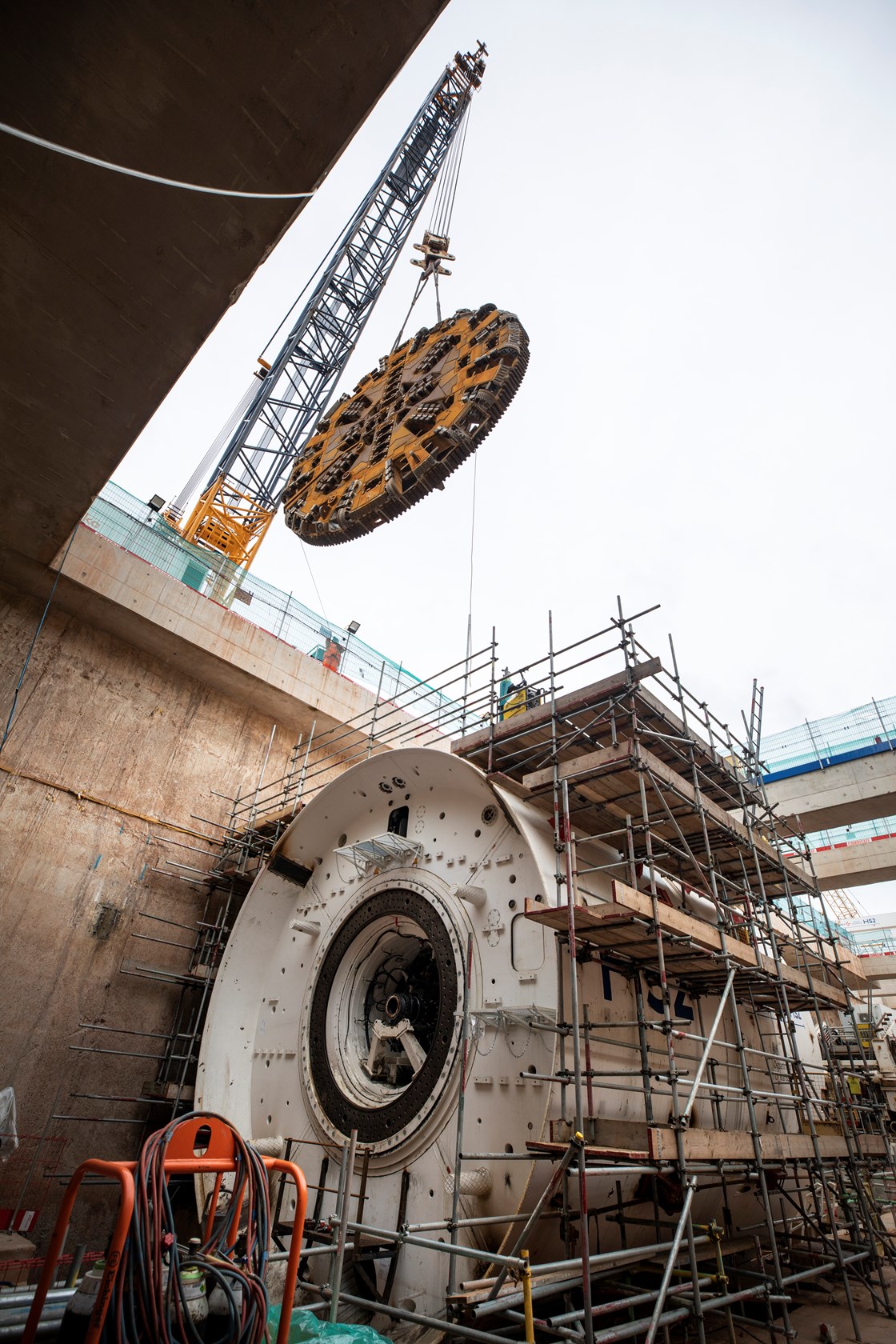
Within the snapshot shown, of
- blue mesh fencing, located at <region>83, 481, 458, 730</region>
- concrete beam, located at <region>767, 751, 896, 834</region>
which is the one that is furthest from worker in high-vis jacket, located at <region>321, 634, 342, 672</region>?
concrete beam, located at <region>767, 751, 896, 834</region>

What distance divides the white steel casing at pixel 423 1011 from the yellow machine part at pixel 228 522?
39.1 feet

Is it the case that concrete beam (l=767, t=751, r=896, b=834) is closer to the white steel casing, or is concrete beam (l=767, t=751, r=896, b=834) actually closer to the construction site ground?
the white steel casing

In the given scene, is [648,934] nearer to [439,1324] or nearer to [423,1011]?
[439,1324]

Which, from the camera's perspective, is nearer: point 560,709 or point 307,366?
point 560,709

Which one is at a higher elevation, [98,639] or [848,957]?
[98,639]

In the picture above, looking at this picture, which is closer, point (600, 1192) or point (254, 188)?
point (254, 188)

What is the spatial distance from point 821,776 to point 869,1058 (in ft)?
26.4

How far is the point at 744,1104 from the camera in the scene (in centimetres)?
743

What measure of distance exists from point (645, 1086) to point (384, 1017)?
356 centimetres

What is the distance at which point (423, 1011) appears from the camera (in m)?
7.45

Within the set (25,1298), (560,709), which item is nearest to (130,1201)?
(25,1298)

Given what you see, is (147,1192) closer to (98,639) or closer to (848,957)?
(98,639)

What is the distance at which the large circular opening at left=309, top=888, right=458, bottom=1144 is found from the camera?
6.40m

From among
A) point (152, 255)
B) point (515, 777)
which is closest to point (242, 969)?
point (515, 777)
